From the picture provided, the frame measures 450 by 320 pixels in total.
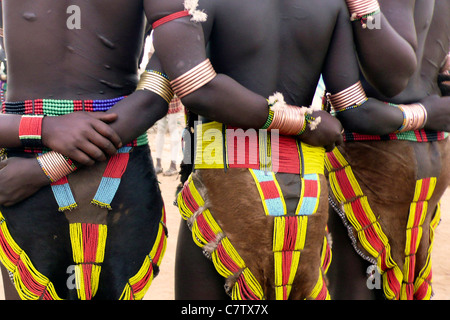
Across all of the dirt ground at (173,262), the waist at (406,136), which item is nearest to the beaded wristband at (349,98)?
the waist at (406,136)

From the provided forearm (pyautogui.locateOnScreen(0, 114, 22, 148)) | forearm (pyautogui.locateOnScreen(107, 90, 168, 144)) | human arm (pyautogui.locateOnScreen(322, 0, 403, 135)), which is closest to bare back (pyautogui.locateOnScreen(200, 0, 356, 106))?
human arm (pyautogui.locateOnScreen(322, 0, 403, 135))

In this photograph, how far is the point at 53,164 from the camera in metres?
1.69

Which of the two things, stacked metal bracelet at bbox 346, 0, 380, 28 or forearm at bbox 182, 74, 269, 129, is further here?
stacked metal bracelet at bbox 346, 0, 380, 28

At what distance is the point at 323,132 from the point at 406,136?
0.70 m

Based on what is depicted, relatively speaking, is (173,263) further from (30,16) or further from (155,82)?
(30,16)

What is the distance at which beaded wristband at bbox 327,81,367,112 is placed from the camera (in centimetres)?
184

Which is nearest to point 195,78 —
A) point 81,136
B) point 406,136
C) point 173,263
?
point 81,136

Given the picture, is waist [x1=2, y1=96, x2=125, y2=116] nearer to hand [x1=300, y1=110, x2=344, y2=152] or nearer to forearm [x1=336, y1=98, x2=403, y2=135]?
hand [x1=300, y1=110, x2=344, y2=152]

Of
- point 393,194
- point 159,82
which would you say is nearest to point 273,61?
point 159,82

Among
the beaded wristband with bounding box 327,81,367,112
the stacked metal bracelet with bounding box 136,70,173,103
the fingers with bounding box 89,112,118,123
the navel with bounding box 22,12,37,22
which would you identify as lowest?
the fingers with bounding box 89,112,118,123

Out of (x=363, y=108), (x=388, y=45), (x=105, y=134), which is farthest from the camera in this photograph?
(x=363, y=108)

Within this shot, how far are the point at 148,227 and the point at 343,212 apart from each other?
99 centimetres

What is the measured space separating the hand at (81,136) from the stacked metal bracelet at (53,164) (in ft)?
0.11

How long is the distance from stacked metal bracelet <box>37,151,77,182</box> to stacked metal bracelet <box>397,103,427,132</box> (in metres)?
1.39
